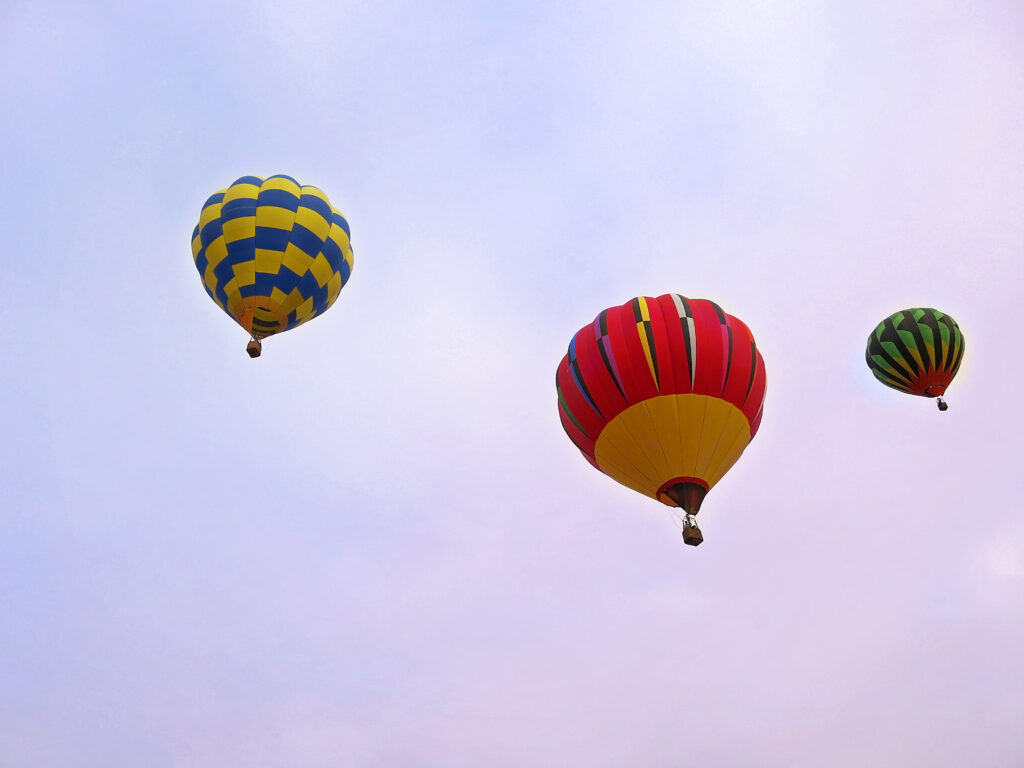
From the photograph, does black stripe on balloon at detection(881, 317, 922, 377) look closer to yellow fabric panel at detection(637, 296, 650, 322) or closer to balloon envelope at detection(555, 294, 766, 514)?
balloon envelope at detection(555, 294, 766, 514)

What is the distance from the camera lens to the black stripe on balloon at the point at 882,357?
2072cm

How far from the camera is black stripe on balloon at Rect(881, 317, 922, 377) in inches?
803

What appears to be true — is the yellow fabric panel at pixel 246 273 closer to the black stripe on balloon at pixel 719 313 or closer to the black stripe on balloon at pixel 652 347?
the black stripe on balloon at pixel 652 347

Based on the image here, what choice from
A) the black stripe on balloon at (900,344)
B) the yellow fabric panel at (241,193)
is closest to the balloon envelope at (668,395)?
the yellow fabric panel at (241,193)

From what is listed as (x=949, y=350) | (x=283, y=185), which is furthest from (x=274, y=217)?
(x=949, y=350)

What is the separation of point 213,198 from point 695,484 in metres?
11.9

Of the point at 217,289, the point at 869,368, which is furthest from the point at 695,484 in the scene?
the point at 869,368

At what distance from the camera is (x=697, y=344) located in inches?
480

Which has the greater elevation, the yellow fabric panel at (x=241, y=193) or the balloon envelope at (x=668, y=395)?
the yellow fabric panel at (x=241, y=193)

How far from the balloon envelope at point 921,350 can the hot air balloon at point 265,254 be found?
1581 cm

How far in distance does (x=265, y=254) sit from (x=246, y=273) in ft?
1.79

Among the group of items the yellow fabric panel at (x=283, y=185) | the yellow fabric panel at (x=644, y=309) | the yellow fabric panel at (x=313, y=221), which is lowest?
the yellow fabric panel at (x=644, y=309)

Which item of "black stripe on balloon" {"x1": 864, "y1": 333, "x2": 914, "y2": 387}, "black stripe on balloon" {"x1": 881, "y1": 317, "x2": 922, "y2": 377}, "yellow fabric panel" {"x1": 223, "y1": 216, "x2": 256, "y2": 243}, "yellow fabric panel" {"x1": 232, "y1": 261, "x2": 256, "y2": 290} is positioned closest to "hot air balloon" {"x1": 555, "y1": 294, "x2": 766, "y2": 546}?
"yellow fabric panel" {"x1": 232, "y1": 261, "x2": 256, "y2": 290}

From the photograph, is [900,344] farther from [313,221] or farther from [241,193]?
[241,193]
